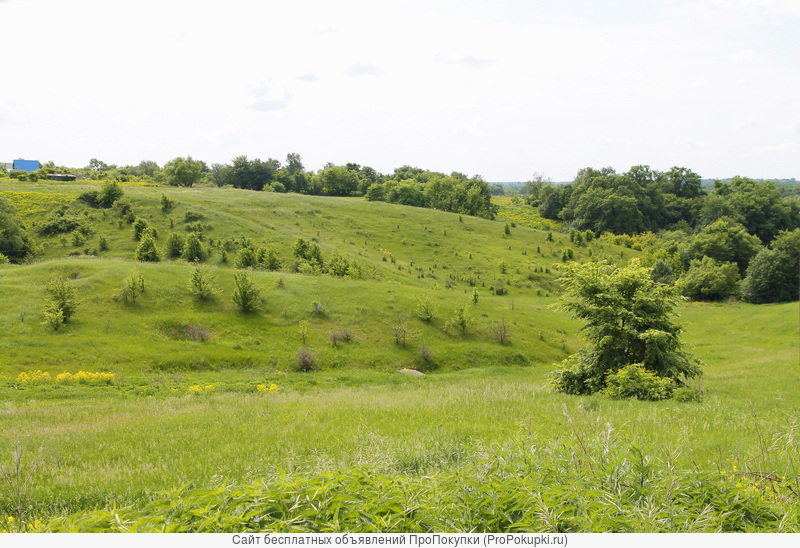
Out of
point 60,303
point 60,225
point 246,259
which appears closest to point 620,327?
point 60,303

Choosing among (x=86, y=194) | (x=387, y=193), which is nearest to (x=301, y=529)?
(x=86, y=194)

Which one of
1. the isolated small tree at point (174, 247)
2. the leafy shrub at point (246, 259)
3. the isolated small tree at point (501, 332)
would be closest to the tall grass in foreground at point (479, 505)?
the isolated small tree at point (501, 332)

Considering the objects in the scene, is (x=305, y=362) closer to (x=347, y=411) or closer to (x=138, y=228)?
(x=347, y=411)

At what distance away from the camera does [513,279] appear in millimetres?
67062

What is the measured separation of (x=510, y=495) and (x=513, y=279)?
65.4m

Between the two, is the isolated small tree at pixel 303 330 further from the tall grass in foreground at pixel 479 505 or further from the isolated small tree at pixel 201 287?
the tall grass in foreground at pixel 479 505

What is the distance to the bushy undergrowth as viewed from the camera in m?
3.26

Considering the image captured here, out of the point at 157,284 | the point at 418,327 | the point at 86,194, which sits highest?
the point at 86,194

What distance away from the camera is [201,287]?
108ft

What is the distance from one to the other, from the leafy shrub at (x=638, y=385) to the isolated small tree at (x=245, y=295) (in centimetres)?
2535

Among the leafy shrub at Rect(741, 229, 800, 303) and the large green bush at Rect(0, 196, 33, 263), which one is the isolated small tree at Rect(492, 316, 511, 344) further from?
the large green bush at Rect(0, 196, 33, 263)

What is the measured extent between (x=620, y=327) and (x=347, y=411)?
1002 centimetres

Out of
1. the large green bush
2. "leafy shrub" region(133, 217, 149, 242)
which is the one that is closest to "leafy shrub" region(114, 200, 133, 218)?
"leafy shrub" region(133, 217, 149, 242)

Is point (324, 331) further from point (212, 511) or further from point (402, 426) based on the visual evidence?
point (212, 511)
